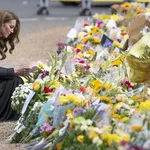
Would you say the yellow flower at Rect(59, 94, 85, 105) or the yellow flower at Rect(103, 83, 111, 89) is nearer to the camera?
the yellow flower at Rect(59, 94, 85, 105)

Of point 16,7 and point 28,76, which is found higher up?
point 28,76

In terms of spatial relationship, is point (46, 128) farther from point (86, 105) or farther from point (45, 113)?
point (86, 105)

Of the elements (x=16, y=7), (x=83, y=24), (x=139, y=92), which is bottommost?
(x=16, y=7)

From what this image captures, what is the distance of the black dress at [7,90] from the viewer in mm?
7461

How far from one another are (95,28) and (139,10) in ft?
6.28

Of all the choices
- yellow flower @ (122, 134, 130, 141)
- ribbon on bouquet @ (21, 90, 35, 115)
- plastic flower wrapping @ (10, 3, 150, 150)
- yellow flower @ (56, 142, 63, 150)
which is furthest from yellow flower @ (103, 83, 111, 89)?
yellow flower @ (122, 134, 130, 141)

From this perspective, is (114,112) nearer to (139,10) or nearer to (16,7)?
(139,10)

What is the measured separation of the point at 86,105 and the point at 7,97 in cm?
185

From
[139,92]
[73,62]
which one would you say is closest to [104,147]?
[139,92]

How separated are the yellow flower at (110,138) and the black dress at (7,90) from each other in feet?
8.02

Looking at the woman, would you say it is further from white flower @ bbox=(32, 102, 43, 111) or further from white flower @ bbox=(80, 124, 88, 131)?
white flower @ bbox=(80, 124, 88, 131)

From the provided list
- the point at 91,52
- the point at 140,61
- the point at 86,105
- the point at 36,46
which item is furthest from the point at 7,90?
the point at 36,46

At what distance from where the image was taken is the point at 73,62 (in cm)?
745

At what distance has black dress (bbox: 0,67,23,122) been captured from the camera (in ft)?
24.5
